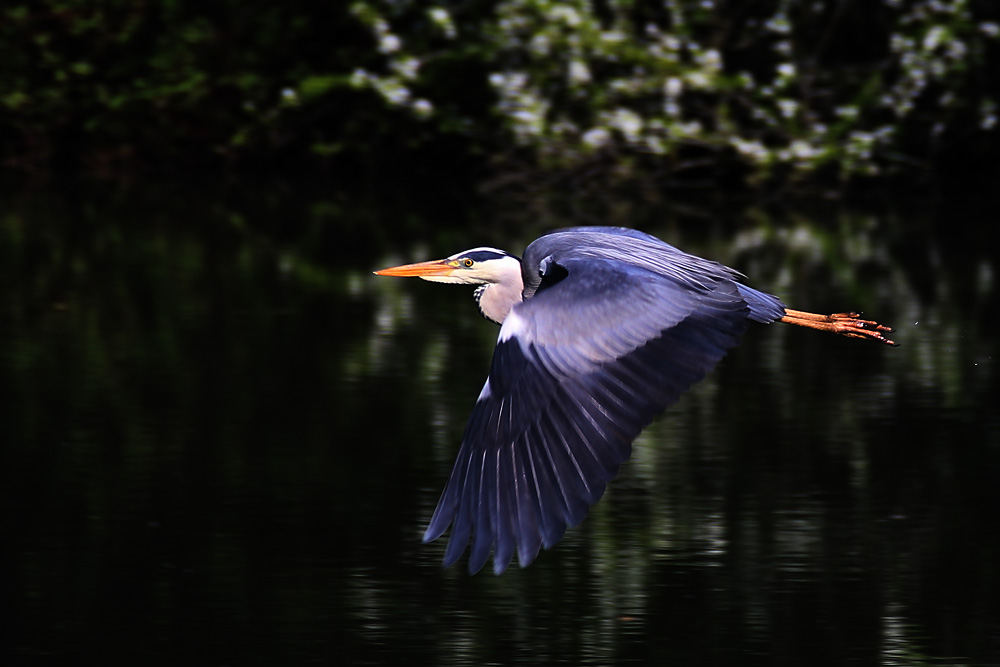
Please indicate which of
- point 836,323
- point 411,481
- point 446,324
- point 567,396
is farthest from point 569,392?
point 446,324

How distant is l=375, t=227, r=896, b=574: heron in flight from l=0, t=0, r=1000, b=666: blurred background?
368 millimetres

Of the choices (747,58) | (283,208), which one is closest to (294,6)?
(283,208)

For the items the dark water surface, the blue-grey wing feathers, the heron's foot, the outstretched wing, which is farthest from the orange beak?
the heron's foot

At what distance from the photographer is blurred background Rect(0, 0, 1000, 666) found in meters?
4.34

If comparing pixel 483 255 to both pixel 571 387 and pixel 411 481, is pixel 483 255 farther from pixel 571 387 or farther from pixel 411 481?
pixel 571 387

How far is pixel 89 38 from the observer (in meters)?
14.7

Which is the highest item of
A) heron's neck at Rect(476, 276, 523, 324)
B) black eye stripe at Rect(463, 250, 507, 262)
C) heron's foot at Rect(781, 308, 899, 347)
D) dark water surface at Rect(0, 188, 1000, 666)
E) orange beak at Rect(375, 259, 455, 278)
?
black eye stripe at Rect(463, 250, 507, 262)

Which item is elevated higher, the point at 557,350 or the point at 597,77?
the point at 597,77

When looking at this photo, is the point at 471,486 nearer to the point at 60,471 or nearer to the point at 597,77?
the point at 60,471

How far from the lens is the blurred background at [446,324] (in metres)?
4.34

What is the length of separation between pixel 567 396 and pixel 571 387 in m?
0.04

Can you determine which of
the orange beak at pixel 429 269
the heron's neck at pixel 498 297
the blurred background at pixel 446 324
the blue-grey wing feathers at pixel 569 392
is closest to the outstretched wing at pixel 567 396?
the blue-grey wing feathers at pixel 569 392

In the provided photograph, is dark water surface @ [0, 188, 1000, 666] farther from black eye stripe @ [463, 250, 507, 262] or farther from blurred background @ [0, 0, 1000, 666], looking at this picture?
black eye stripe @ [463, 250, 507, 262]

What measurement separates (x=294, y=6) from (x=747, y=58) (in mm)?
3910
